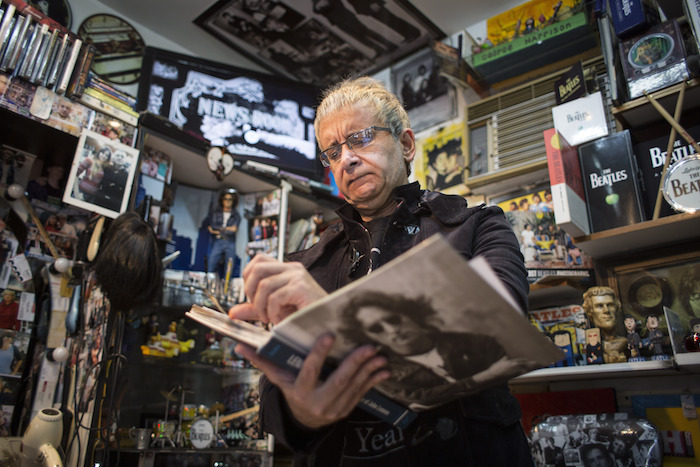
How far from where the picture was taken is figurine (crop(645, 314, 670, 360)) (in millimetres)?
1952

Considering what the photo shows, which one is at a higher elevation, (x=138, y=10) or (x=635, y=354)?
(x=138, y=10)

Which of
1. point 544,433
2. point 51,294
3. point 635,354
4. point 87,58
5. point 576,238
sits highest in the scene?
point 87,58

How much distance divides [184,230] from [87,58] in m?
1.09

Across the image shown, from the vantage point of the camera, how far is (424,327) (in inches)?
24.9

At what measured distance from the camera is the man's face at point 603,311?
2084 mm

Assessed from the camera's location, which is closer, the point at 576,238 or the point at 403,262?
the point at 403,262

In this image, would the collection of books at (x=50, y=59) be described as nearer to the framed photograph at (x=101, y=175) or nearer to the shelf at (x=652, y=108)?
the framed photograph at (x=101, y=175)

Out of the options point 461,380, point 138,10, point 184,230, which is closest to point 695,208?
point 461,380

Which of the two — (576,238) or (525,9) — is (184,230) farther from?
(525,9)

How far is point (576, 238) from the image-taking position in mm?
2199

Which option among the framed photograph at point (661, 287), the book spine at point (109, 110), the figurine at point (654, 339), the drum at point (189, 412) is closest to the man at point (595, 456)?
the figurine at point (654, 339)

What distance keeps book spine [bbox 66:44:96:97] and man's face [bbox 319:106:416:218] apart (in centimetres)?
167

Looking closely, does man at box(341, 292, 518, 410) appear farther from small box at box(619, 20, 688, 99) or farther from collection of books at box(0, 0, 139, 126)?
collection of books at box(0, 0, 139, 126)

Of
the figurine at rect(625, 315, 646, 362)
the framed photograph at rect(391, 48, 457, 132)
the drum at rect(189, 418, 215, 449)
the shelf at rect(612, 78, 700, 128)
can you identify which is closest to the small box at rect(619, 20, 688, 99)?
the shelf at rect(612, 78, 700, 128)
